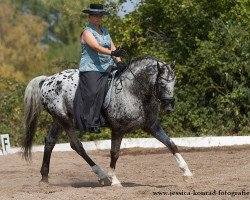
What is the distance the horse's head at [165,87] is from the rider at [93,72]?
1.97ft

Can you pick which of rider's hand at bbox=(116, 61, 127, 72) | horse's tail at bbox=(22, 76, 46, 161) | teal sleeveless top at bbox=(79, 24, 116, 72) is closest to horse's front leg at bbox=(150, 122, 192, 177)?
rider's hand at bbox=(116, 61, 127, 72)

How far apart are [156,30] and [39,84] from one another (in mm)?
9427

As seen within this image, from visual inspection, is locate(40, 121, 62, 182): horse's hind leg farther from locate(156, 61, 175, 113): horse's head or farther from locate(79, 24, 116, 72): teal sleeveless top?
locate(156, 61, 175, 113): horse's head

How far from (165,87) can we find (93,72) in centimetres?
98

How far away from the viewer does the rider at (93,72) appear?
9.10 metres

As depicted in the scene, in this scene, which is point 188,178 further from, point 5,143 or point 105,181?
point 5,143

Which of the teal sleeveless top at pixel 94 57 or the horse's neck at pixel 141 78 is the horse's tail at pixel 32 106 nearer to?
the teal sleeveless top at pixel 94 57

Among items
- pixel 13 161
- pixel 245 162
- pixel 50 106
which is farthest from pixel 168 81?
pixel 13 161

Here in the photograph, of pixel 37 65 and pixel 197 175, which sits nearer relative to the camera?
pixel 197 175

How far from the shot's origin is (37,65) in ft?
152

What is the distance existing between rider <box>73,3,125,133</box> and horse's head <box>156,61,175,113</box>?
601 millimetres

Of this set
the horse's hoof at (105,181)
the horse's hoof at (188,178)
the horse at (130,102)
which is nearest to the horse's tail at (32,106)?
the horse at (130,102)

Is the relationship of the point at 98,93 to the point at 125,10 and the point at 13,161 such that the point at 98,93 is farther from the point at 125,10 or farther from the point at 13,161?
the point at 125,10

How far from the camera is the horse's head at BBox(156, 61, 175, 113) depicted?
877cm
